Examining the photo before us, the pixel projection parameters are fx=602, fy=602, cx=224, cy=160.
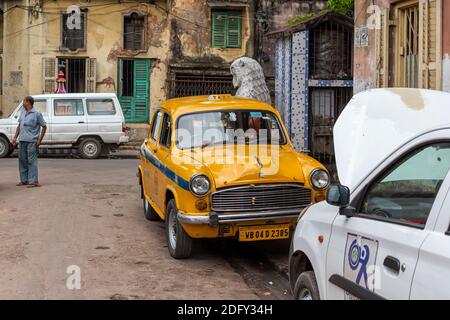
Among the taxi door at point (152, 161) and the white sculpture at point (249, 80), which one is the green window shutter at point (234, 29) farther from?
the taxi door at point (152, 161)

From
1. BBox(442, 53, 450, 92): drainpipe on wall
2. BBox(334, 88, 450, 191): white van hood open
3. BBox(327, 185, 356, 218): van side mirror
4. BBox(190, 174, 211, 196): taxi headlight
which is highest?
BBox(442, 53, 450, 92): drainpipe on wall

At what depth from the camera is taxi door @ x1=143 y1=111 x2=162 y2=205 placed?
27.6ft

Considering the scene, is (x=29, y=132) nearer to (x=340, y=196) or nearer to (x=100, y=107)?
Answer: (x=100, y=107)

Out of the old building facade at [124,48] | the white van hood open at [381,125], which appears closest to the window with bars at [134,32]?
the old building facade at [124,48]

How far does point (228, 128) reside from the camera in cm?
790

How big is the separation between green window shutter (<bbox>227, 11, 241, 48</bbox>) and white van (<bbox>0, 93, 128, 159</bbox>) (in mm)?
7657

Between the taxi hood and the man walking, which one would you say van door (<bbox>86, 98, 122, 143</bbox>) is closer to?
the man walking

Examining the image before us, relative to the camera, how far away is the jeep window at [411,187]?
10.8 feet

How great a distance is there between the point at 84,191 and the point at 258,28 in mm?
15512

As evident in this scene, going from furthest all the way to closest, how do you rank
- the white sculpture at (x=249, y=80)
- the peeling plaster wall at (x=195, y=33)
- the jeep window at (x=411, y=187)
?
the peeling plaster wall at (x=195, y=33) → the white sculpture at (x=249, y=80) → the jeep window at (x=411, y=187)

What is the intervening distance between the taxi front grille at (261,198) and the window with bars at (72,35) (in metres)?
19.7

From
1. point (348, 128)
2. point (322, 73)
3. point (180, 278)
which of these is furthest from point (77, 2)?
point (348, 128)

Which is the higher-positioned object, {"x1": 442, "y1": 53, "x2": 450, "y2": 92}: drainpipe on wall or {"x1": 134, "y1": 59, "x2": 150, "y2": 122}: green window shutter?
{"x1": 134, "y1": 59, "x2": 150, "y2": 122}: green window shutter

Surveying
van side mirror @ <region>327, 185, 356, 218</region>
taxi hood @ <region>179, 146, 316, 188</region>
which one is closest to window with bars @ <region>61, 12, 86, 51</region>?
taxi hood @ <region>179, 146, 316, 188</region>
